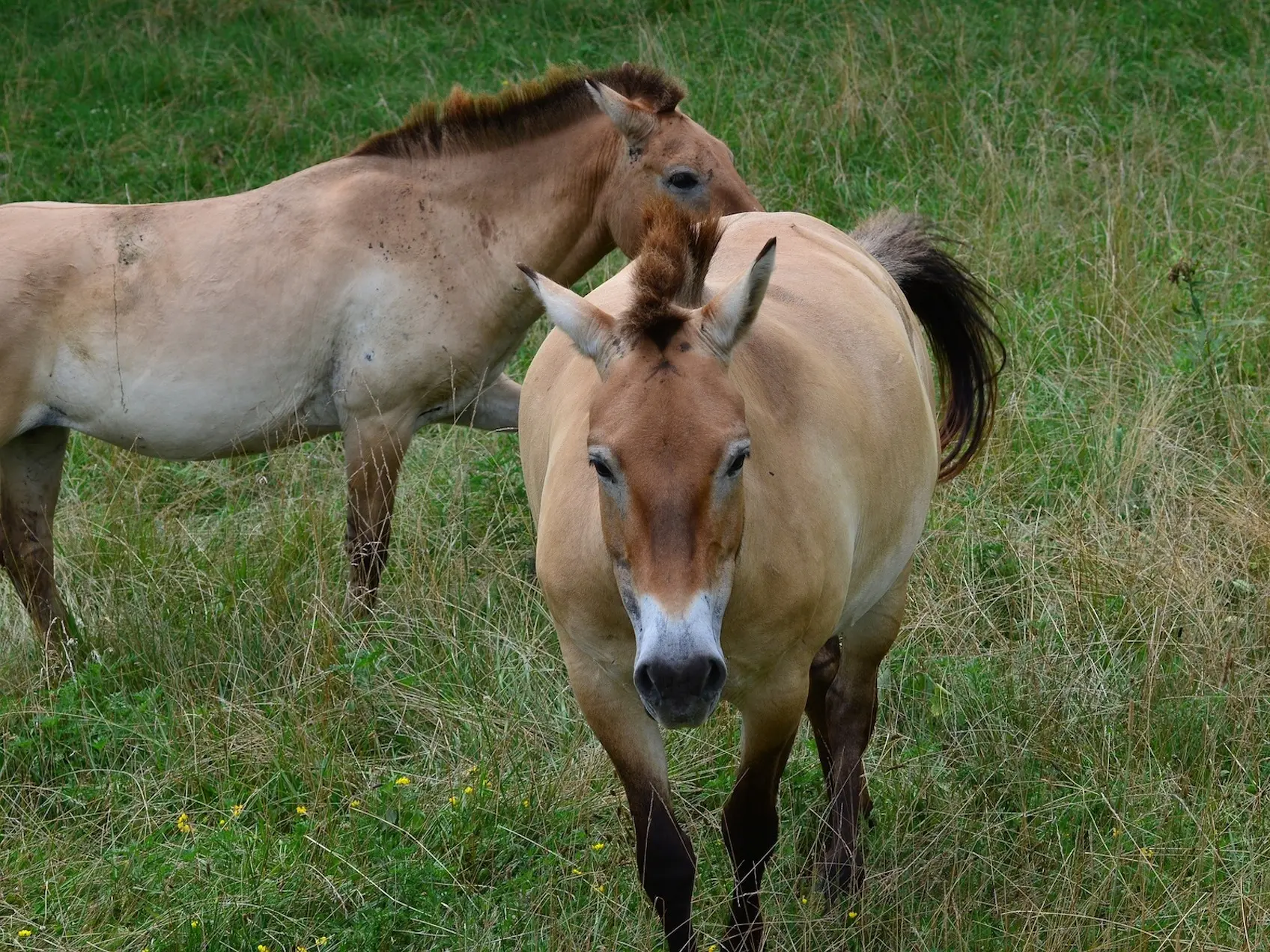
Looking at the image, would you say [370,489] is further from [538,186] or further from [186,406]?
[538,186]

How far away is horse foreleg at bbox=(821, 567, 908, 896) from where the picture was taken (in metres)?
3.48

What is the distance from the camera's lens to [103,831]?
142 inches

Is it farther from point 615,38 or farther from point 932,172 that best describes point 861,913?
point 615,38

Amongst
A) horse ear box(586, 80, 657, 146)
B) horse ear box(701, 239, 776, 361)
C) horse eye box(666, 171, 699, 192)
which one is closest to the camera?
horse ear box(701, 239, 776, 361)

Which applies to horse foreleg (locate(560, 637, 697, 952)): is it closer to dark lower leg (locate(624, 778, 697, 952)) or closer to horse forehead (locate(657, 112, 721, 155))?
dark lower leg (locate(624, 778, 697, 952))

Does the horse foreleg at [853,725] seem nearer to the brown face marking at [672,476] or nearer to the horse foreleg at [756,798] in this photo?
the horse foreleg at [756,798]

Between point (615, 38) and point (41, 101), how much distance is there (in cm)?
377

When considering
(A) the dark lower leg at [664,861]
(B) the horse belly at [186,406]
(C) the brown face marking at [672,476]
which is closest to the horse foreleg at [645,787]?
(A) the dark lower leg at [664,861]

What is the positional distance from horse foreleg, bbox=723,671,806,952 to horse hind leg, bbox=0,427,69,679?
2814 millimetres

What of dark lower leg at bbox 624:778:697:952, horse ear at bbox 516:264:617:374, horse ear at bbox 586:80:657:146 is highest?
horse ear at bbox 516:264:617:374

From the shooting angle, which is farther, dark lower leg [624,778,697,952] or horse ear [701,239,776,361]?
dark lower leg [624,778,697,952]

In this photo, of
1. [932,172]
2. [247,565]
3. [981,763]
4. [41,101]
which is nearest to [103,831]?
[247,565]

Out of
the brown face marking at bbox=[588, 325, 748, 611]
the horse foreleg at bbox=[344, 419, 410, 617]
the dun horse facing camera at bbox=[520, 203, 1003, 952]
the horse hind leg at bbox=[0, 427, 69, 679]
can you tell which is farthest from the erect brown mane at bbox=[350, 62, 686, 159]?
the brown face marking at bbox=[588, 325, 748, 611]

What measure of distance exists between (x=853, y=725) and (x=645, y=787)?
907 mm
